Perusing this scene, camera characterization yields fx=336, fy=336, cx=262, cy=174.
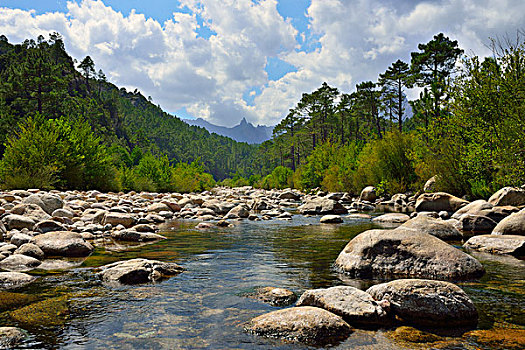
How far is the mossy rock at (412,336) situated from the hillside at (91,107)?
92.7 ft

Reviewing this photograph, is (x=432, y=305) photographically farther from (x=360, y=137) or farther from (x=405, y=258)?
(x=360, y=137)

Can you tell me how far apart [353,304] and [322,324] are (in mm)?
541

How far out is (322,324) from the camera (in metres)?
3.29

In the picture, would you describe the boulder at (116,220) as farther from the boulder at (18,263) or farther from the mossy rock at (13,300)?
the mossy rock at (13,300)

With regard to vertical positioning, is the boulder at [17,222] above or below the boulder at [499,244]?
above

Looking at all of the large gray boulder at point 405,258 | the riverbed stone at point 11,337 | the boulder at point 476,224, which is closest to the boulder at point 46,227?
the riverbed stone at point 11,337

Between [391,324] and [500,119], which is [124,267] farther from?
[500,119]

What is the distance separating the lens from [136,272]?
16.9 ft

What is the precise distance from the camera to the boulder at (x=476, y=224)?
388 inches

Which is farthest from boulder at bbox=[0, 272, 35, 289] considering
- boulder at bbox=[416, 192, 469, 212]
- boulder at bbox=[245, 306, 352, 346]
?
boulder at bbox=[416, 192, 469, 212]

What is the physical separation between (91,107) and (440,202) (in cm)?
7044

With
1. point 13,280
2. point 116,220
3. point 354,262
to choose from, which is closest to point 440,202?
point 354,262

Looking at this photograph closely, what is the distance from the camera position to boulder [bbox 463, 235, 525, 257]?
6676 mm

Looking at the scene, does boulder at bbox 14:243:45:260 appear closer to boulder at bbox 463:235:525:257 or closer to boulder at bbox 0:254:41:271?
boulder at bbox 0:254:41:271
